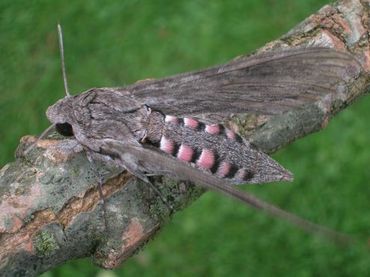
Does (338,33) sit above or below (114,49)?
above

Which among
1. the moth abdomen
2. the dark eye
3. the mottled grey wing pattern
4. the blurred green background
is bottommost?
the blurred green background

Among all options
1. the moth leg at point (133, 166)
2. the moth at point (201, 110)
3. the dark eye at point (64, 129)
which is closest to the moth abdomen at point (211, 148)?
the moth at point (201, 110)

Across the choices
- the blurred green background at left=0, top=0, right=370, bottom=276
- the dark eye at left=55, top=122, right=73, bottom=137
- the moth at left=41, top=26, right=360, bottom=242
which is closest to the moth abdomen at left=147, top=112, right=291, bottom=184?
the moth at left=41, top=26, right=360, bottom=242

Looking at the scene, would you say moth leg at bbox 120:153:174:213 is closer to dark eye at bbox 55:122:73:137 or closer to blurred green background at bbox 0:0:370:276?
dark eye at bbox 55:122:73:137

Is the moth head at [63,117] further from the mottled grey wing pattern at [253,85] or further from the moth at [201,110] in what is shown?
the mottled grey wing pattern at [253,85]

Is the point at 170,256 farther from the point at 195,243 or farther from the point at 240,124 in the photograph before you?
the point at 240,124

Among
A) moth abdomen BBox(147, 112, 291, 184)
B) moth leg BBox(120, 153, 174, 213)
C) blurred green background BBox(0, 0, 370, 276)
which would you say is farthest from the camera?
blurred green background BBox(0, 0, 370, 276)

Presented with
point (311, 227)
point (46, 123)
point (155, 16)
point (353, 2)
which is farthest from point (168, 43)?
point (311, 227)
